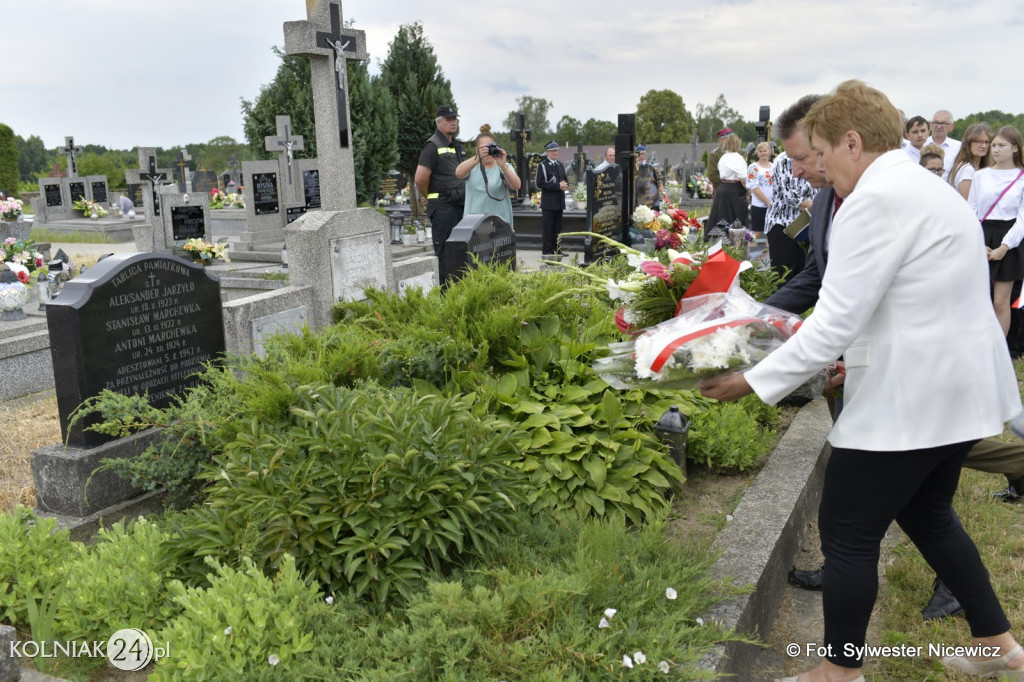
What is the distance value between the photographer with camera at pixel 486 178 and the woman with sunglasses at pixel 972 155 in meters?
3.73

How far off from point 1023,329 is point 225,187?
85.6 ft

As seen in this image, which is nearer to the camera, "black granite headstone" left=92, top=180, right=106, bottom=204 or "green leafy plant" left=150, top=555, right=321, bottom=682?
"green leafy plant" left=150, top=555, right=321, bottom=682

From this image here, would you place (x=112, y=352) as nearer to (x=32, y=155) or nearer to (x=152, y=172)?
(x=152, y=172)

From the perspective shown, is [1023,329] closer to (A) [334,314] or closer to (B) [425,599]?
(A) [334,314]

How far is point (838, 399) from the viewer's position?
10.9 ft

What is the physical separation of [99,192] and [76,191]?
66cm

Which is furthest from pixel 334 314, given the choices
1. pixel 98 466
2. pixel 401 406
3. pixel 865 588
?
pixel 865 588

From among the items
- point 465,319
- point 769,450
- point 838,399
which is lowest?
point 769,450

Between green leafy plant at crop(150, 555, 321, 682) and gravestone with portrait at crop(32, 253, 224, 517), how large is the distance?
5.30 feet

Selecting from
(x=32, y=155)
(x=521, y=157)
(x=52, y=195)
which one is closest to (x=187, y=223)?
(x=52, y=195)

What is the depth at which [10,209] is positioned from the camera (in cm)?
1535

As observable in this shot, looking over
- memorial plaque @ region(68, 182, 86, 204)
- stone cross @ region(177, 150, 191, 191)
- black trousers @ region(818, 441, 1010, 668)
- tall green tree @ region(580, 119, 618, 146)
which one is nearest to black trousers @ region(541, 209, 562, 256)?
black trousers @ region(818, 441, 1010, 668)

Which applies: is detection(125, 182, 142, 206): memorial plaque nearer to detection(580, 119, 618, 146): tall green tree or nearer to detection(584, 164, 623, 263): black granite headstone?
detection(584, 164, 623, 263): black granite headstone

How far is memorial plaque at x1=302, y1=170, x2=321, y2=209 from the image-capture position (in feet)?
51.0
